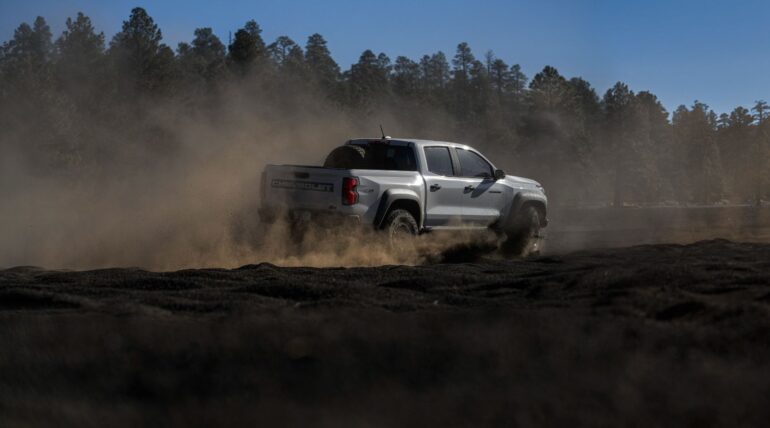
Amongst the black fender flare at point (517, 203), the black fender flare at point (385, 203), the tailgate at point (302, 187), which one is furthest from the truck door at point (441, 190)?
the tailgate at point (302, 187)

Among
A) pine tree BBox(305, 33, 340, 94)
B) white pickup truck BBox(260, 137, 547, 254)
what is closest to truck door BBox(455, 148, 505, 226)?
white pickup truck BBox(260, 137, 547, 254)

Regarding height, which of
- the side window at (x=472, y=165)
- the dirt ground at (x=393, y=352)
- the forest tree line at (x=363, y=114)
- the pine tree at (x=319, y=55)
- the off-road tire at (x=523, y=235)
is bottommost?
the dirt ground at (x=393, y=352)

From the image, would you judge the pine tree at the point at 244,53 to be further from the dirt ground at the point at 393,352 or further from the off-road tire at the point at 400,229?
the dirt ground at the point at 393,352

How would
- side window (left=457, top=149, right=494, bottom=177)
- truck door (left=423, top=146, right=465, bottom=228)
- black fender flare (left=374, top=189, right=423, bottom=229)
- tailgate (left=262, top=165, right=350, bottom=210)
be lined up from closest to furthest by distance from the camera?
tailgate (left=262, top=165, right=350, bottom=210) < black fender flare (left=374, top=189, right=423, bottom=229) < truck door (left=423, top=146, right=465, bottom=228) < side window (left=457, top=149, right=494, bottom=177)

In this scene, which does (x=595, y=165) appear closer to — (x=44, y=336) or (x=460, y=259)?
(x=460, y=259)

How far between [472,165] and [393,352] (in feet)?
29.9

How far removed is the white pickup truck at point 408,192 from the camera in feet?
39.3

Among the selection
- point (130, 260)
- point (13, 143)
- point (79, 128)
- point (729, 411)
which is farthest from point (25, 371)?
point (79, 128)

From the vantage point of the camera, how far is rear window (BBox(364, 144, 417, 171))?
43.3 ft

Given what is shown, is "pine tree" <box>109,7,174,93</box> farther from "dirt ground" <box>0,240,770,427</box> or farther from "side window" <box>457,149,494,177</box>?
"dirt ground" <box>0,240,770,427</box>

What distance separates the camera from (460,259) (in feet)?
45.7

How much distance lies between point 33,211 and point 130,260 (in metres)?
14.4

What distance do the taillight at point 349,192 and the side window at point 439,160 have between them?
1853 mm

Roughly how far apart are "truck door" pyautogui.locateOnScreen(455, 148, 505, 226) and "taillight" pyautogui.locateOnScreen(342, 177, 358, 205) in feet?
8.37
